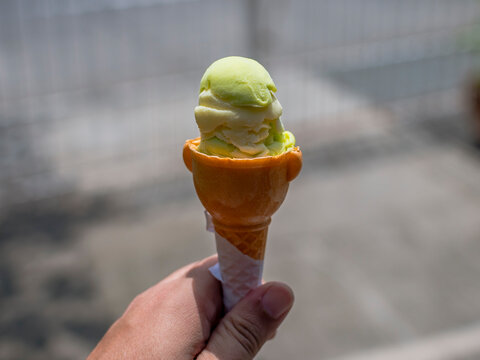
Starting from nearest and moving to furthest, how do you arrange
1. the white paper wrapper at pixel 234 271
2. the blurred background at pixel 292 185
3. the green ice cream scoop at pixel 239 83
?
the green ice cream scoop at pixel 239 83
the white paper wrapper at pixel 234 271
the blurred background at pixel 292 185

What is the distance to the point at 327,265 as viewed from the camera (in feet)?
15.3

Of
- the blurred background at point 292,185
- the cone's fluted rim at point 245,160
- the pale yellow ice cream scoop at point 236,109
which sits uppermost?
the pale yellow ice cream scoop at point 236,109

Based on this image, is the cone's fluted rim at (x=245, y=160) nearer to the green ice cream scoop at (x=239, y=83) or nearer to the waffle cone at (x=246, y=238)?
the green ice cream scoop at (x=239, y=83)

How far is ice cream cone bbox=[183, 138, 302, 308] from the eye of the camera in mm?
1688

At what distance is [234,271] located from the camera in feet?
6.51

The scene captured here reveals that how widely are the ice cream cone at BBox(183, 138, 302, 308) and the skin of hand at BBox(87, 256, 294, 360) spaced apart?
236 millimetres

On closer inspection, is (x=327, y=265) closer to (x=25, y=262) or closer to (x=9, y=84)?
(x=25, y=262)

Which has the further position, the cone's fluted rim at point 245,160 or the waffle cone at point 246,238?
the waffle cone at point 246,238

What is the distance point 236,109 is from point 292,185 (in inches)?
163

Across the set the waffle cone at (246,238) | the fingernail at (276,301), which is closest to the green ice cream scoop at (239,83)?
the waffle cone at (246,238)

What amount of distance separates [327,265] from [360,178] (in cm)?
152

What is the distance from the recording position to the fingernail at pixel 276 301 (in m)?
1.88

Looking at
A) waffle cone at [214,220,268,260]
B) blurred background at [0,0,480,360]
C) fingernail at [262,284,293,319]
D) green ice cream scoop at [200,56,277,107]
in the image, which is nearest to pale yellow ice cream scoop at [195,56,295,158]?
green ice cream scoop at [200,56,277,107]

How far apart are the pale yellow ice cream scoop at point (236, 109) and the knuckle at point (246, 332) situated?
22.3 inches
